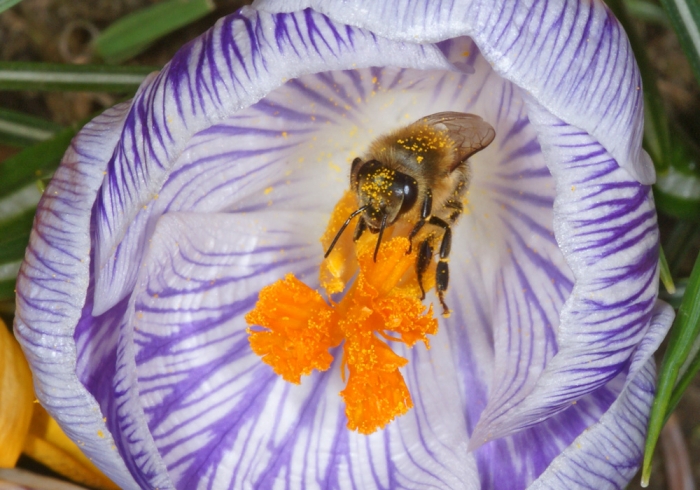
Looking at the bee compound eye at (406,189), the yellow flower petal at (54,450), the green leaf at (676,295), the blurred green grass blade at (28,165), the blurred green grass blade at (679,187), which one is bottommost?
the yellow flower petal at (54,450)

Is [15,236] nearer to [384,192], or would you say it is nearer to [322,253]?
[322,253]

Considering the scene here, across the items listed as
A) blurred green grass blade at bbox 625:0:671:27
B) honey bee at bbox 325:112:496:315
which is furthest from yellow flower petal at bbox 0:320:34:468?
blurred green grass blade at bbox 625:0:671:27

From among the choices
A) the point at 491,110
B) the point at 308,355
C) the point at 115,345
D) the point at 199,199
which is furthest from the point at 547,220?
the point at 115,345

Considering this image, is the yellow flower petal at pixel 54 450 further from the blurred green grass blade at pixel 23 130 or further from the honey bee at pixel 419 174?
the honey bee at pixel 419 174

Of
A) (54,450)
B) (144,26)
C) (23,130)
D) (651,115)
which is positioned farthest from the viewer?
(144,26)

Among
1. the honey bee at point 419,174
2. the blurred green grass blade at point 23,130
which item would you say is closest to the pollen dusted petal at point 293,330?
the honey bee at point 419,174

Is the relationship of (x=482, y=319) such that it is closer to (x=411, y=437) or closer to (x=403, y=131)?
(x=411, y=437)

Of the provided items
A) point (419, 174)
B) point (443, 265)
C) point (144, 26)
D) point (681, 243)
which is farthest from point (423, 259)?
point (144, 26)

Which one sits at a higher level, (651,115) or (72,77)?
(72,77)
